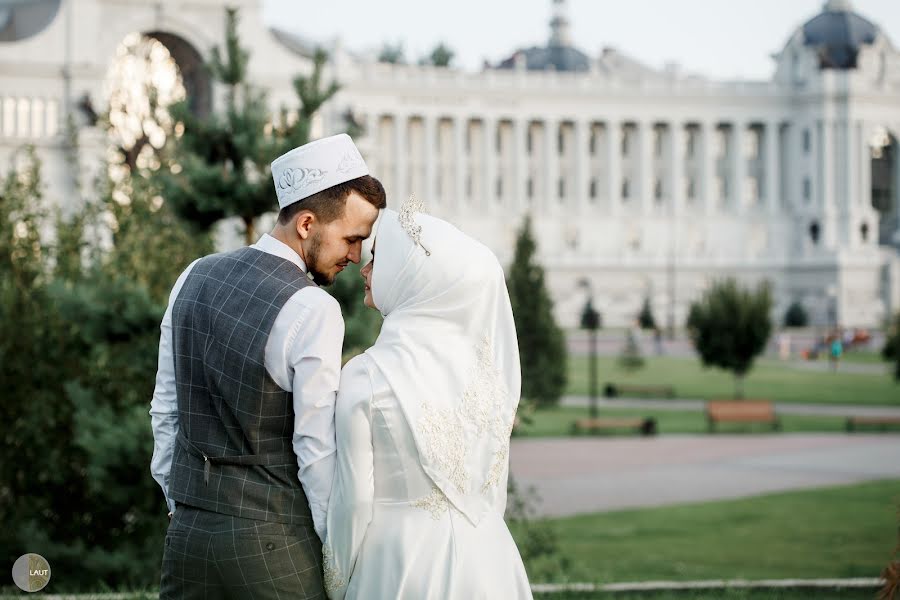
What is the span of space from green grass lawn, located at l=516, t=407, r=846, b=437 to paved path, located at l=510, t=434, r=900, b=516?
104 centimetres

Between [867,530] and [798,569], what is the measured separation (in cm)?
234

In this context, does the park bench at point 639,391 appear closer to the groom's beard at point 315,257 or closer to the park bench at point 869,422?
the park bench at point 869,422

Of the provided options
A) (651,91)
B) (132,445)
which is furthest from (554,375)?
(651,91)

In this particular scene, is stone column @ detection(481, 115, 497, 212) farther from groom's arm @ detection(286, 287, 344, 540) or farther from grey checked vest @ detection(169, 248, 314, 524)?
groom's arm @ detection(286, 287, 344, 540)

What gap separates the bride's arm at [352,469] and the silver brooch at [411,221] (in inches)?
15.3

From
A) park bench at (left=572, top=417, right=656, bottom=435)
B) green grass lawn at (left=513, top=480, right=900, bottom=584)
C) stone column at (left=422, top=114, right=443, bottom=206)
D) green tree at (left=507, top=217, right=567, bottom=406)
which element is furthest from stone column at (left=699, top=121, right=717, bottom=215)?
green grass lawn at (left=513, top=480, right=900, bottom=584)

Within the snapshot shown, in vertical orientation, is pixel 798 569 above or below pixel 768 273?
below

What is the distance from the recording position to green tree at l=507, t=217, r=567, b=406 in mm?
26875

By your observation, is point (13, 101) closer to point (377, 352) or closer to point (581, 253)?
point (581, 253)

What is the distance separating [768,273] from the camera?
71.8 meters

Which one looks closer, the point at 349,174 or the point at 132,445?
the point at 349,174

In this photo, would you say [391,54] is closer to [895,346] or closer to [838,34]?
[838,34]

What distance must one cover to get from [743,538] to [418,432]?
31.7 ft

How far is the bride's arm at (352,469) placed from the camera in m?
3.65
